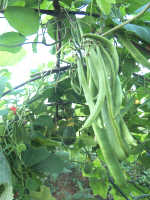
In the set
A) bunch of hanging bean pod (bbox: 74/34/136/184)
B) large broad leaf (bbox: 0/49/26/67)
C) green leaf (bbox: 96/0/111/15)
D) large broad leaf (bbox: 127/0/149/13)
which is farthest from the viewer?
large broad leaf (bbox: 0/49/26/67)

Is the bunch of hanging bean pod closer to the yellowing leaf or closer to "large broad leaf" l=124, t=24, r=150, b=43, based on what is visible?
"large broad leaf" l=124, t=24, r=150, b=43

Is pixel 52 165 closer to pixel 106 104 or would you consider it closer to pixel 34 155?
pixel 34 155

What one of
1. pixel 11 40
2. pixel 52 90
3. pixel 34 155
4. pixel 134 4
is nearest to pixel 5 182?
pixel 34 155

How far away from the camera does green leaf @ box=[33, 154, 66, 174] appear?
0.65 m

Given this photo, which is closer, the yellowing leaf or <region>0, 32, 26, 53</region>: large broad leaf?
<region>0, 32, 26, 53</region>: large broad leaf

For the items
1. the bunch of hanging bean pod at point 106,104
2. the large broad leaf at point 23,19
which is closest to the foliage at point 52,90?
the large broad leaf at point 23,19

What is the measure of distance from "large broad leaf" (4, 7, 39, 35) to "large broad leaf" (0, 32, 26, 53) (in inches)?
1.9

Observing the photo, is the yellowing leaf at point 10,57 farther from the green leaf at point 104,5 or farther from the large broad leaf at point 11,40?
the green leaf at point 104,5

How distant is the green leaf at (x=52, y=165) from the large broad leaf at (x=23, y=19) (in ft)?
1.12

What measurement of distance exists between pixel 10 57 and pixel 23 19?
21 centimetres

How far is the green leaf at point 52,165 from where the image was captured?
0.65 metres

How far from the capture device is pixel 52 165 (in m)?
0.66

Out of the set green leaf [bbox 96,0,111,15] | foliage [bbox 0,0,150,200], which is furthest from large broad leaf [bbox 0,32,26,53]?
green leaf [bbox 96,0,111,15]

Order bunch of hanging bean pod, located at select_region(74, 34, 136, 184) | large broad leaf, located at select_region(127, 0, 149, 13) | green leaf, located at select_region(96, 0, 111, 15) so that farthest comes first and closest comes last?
1. large broad leaf, located at select_region(127, 0, 149, 13)
2. green leaf, located at select_region(96, 0, 111, 15)
3. bunch of hanging bean pod, located at select_region(74, 34, 136, 184)
